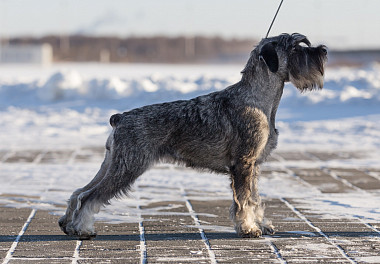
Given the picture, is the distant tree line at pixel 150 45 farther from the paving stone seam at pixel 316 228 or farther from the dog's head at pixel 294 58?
the dog's head at pixel 294 58

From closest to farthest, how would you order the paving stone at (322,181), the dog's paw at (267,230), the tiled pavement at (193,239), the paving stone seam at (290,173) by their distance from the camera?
1. the tiled pavement at (193,239)
2. the dog's paw at (267,230)
3. the paving stone at (322,181)
4. the paving stone seam at (290,173)

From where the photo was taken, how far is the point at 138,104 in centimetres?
2023

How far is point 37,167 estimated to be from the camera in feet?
32.5

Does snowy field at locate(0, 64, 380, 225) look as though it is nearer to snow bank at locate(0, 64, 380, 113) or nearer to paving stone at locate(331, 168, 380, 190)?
snow bank at locate(0, 64, 380, 113)

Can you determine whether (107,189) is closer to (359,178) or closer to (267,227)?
(267,227)

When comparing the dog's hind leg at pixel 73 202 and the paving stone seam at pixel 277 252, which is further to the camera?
the dog's hind leg at pixel 73 202

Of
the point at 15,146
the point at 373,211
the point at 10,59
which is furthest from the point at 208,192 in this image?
the point at 10,59

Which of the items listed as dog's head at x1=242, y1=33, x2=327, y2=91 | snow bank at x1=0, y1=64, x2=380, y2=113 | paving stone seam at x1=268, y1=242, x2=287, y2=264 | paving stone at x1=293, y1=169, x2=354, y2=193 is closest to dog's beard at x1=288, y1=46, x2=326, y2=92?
dog's head at x1=242, y1=33, x2=327, y2=91

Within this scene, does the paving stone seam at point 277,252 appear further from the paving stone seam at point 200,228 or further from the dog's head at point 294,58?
the dog's head at point 294,58

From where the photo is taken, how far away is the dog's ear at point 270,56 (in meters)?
5.71

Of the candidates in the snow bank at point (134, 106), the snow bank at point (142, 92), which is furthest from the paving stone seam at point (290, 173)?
the snow bank at point (142, 92)

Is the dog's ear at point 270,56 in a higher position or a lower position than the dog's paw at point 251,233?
higher

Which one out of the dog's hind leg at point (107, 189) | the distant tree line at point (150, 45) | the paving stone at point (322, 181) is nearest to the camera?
the dog's hind leg at point (107, 189)

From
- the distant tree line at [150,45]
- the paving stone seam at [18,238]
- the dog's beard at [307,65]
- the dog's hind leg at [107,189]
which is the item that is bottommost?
the distant tree line at [150,45]
